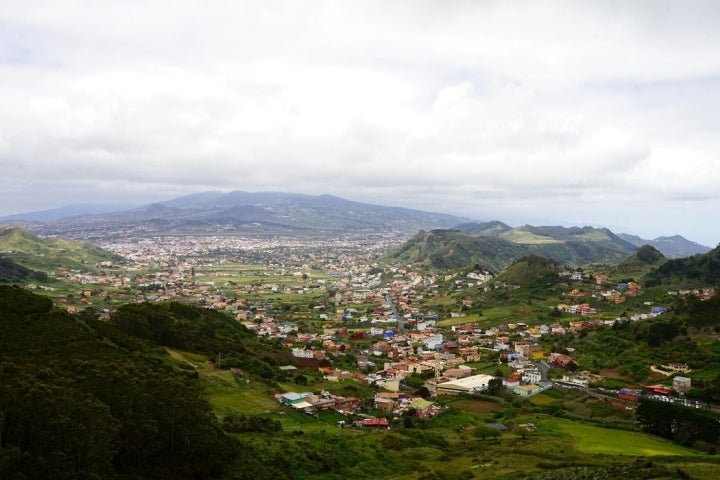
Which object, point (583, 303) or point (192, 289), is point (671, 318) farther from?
point (192, 289)

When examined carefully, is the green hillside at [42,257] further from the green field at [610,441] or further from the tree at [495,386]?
the green field at [610,441]

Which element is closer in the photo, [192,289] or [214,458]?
[214,458]

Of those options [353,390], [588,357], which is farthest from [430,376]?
[588,357]

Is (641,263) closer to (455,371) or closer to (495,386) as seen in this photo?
(455,371)

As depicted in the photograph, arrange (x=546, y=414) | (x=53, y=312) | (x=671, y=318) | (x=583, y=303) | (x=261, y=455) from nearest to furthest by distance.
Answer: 1. (x=261, y=455)
2. (x=53, y=312)
3. (x=546, y=414)
4. (x=671, y=318)
5. (x=583, y=303)

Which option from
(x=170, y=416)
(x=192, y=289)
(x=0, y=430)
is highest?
(x=0, y=430)

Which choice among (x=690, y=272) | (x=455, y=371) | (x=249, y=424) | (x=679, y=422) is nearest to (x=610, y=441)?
(x=679, y=422)

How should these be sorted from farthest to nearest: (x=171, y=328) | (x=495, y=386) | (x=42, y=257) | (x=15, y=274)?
(x=42, y=257) → (x=15, y=274) → (x=495, y=386) → (x=171, y=328)

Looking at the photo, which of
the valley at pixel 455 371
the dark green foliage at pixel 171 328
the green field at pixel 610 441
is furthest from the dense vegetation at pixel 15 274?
the green field at pixel 610 441
